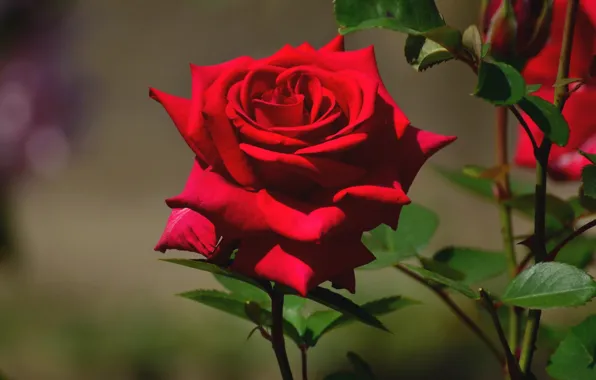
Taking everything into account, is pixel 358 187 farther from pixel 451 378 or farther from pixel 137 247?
pixel 137 247

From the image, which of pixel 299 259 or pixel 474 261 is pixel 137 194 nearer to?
pixel 474 261

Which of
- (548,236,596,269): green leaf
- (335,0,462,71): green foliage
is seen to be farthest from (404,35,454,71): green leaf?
(548,236,596,269): green leaf

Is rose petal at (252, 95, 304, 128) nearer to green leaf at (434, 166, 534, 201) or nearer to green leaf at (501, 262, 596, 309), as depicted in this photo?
green leaf at (501, 262, 596, 309)

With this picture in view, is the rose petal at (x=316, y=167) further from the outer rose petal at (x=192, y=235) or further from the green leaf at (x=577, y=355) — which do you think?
the green leaf at (x=577, y=355)

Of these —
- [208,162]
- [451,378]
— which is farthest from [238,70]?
[451,378]

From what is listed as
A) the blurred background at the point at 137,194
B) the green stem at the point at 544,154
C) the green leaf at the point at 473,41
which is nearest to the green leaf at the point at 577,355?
the green stem at the point at 544,154

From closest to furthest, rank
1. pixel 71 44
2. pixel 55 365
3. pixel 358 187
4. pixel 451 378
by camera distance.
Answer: pixel 358 187, pixel 451 378, pixel 55 365, pixel 71 44
